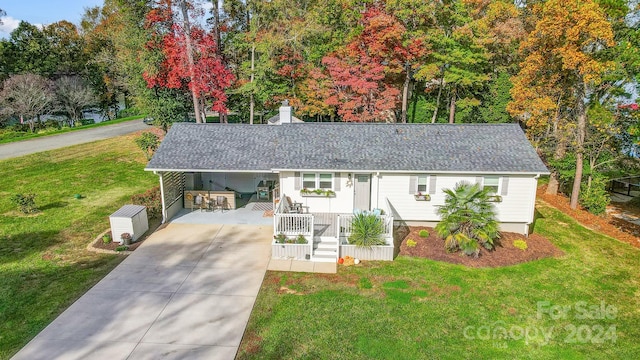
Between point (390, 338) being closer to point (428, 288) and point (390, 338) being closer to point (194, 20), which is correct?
point (428, 288)

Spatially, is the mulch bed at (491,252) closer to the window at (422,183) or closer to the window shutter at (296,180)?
the window at (422,183)

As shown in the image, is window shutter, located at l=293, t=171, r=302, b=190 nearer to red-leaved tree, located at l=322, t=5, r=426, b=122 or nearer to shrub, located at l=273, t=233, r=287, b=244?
shrub, located at l=273, t=233, r=287, b=244

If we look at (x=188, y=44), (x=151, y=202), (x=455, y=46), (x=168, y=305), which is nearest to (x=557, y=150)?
(x=455, y=46)

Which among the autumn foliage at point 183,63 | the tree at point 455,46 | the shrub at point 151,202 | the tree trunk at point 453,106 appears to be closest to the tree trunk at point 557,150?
the tree at point 455,46

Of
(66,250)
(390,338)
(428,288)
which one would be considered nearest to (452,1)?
(428,288)

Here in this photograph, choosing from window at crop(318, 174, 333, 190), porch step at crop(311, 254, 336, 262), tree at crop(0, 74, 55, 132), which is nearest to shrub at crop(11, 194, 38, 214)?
window at crop(318, 174, 333, 190)

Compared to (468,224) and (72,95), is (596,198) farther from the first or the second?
(72,95)
